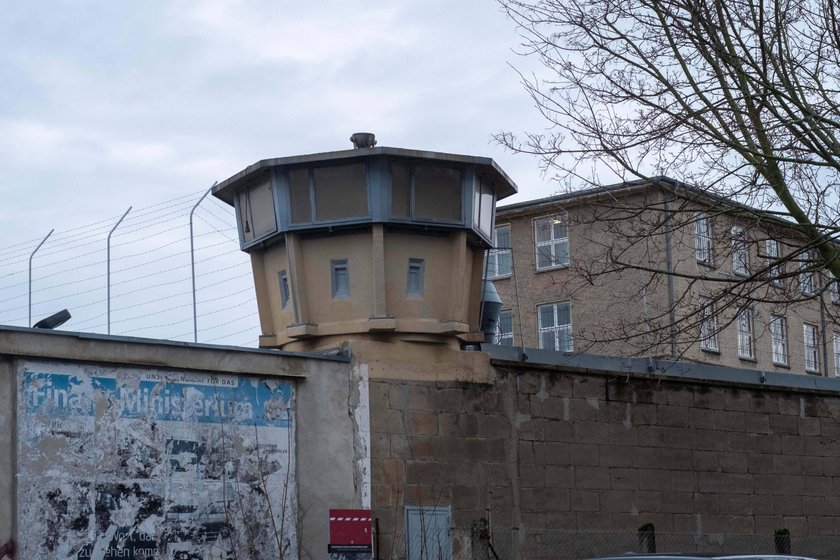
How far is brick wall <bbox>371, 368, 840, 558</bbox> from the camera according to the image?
15.8 m

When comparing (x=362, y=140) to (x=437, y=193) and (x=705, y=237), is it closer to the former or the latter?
(x=437, y=193)

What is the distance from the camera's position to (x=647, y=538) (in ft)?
55.3

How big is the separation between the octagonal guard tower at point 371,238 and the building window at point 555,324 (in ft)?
70.6

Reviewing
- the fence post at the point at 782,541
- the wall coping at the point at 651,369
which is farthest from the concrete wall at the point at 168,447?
the fence post at the point at 782,541

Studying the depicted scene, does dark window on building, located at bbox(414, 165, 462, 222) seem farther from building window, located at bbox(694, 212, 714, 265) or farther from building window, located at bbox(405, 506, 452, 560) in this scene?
building window, located at bbox(405, 506, 452, 560)

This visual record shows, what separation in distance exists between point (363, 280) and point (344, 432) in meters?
2.02

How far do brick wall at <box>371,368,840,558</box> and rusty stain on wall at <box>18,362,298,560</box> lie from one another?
1430mm

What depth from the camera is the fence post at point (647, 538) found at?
55.0 feet

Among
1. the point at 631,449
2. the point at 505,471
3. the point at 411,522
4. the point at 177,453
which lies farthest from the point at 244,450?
the point at 631,449

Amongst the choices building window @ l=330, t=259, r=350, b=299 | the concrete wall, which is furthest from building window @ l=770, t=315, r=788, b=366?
the concrete wall

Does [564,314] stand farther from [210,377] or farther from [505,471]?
[210,377]

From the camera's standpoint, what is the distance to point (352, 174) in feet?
52.5

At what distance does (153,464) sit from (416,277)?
4.36m

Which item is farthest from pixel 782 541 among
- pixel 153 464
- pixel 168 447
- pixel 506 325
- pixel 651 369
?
pixel 506 325
